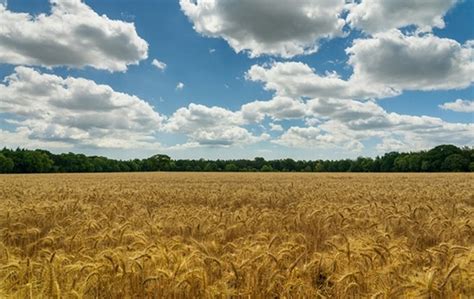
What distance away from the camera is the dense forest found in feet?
323

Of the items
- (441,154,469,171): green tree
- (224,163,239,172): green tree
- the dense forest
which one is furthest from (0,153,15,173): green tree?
(441,154,469,171): green tree

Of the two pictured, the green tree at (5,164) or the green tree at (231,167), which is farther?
the green tree at (231,167)

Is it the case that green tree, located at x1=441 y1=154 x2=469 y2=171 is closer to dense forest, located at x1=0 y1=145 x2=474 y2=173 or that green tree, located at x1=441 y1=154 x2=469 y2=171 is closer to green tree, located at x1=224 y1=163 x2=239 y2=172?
dense forest, located at x1=0 y1=145 x2=474 y2=173

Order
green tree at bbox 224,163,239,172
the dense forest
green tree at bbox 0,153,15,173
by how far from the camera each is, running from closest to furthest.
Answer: green tree at bbox 0,153,15,173 < the dense forest < green tree at bbox 224,163,239,172

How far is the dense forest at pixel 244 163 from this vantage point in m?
98.4

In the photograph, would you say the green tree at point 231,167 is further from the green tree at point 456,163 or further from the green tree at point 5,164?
the green tree at point 456,163

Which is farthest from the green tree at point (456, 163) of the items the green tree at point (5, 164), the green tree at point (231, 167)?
the green tree at point (5, 164)

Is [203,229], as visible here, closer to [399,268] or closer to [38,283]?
[38,283]

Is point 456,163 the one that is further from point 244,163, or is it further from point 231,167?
point 244,163

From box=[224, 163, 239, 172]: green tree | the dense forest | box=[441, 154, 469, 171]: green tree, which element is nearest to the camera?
box=[441, 154, 469, 171]: green tree

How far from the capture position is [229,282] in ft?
13.1

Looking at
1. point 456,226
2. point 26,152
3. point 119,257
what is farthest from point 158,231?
point 26,152

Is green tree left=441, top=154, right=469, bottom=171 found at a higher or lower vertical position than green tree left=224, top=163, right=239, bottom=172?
higher

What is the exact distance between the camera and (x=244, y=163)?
14812 cm
